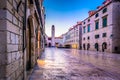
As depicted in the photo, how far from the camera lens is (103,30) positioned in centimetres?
3117

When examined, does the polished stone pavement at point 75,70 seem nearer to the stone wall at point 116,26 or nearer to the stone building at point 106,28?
the stone wall at point 116,26

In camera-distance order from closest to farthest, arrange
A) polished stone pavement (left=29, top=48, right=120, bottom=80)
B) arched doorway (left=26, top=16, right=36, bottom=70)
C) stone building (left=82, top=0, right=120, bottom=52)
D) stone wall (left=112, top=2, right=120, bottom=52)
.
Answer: polished stone pavement (left=29, top=48, right=120, bottom=80) < arched doorway (left=26, top=16, right=36, bottom=70) < stone wall (left=112, top=2, right=120, bottom=52) < stone building (left=82, top=0, right=120, bottom=52)

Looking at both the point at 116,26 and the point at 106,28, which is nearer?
the point at 116,26

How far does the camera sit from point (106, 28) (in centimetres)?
2980

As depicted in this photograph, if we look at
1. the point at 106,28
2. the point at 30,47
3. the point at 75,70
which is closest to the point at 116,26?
the point at 106,28

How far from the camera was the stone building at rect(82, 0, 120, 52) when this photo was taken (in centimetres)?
2756

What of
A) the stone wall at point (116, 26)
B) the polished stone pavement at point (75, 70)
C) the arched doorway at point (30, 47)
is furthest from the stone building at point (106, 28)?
the arched doorway at point (30, 47)

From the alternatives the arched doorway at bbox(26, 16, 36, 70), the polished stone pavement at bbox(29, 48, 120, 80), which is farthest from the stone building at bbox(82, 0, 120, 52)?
the arched doorway at bbox(26, 16, 36, 70)

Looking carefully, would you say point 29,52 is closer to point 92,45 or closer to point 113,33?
point 113,33

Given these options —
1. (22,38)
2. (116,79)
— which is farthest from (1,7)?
(116,79)

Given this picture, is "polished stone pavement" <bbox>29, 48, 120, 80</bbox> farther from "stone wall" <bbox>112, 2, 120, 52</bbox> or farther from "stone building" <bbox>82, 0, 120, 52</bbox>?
Answer: "stone building" <bbox>82, 0, 120, 52</bbox>

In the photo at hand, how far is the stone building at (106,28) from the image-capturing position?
2756cm

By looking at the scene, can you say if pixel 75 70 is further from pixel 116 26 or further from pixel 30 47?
pixel 116 26

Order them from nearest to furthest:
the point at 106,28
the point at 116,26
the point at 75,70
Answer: the point at 75,70 → the point at 116,26 → the point at 106,28
